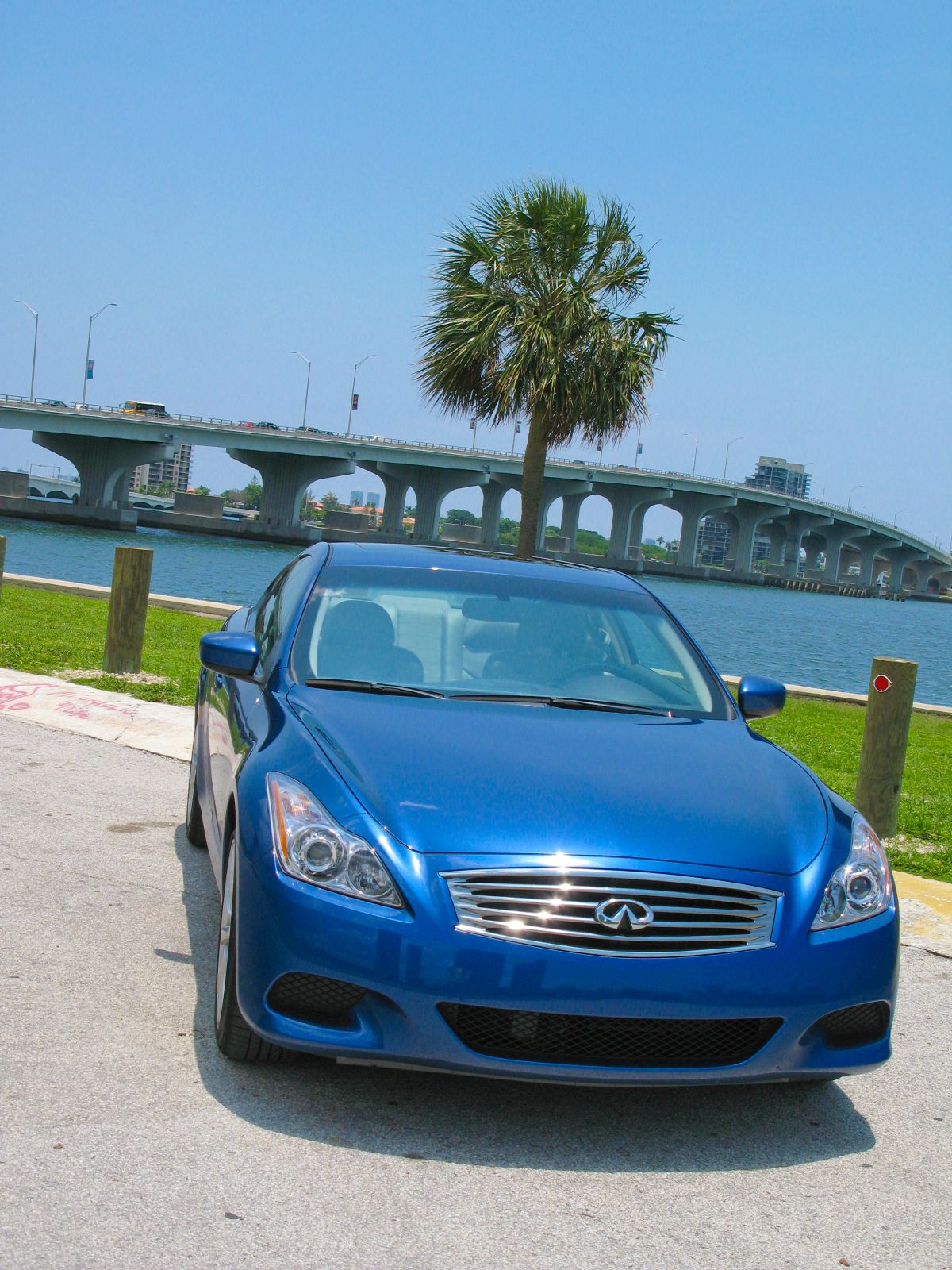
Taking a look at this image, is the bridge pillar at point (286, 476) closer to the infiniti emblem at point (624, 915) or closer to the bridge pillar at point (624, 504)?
the bridge pillar at point (624, 504)

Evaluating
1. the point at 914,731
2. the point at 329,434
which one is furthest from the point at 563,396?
the point at 329,434

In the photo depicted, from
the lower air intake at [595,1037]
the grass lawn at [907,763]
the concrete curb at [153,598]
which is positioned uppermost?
the lower air intake at [595,1037]

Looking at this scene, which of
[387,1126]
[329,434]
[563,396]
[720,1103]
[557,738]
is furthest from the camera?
[329,434]

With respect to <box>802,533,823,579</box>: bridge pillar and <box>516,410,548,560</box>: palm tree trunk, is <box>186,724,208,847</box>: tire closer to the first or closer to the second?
<box>516,410,548,560</box>: palm tree trunk

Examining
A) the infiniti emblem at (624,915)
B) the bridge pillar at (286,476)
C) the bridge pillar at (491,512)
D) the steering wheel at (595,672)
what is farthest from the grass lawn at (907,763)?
the bridge pillar at (491,512)

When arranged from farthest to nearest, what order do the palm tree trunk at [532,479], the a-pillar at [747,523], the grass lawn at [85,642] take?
1. the a-pillar at [747,523]
2. the palm tree trunk at [532,479]
3. the grass lawn at [85,642]

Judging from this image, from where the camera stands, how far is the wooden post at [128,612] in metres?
10.5

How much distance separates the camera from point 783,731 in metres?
12.1

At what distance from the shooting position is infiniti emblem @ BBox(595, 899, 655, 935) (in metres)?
3.08

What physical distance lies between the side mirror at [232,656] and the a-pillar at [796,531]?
110 metres

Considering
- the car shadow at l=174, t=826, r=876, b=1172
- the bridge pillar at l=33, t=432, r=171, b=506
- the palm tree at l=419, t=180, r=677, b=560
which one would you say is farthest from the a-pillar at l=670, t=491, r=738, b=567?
the car shadow at l=174, t=826, r=876, b=1172

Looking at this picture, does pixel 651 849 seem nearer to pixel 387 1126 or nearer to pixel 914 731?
pixel 387 1126

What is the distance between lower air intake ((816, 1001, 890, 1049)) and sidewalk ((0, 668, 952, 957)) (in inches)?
116

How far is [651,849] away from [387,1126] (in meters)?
0.91
